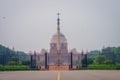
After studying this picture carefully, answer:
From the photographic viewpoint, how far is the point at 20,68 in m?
46.2

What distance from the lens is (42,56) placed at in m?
109

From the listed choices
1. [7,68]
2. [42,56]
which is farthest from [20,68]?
[42,56]

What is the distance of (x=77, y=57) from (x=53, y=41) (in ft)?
52.6

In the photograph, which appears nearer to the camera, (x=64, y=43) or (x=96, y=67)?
(x=96, y=67)

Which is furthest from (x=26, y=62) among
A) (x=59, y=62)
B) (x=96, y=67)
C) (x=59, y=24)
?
(x=59, y=24)

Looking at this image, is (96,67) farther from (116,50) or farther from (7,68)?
(116,50)

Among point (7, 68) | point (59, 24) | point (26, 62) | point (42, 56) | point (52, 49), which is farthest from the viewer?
point (52, 49)

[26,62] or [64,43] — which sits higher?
[64,43]

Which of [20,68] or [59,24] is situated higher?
[59,24]

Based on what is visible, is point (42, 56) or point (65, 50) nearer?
point (42, 56)

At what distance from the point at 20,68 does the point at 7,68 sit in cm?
212

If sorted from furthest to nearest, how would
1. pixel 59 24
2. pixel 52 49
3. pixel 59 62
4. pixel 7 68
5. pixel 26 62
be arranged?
pixel 52 49
pixel 59 24
pixel 59 62
pixel 26 62
pixel 7 68

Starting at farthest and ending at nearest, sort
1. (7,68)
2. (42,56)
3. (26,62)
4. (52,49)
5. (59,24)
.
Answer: (52,49), (42,56), (59,24), (26,62), (7,68)

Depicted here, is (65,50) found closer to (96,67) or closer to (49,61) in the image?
(49,61)
